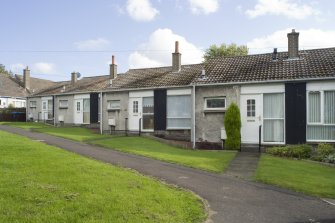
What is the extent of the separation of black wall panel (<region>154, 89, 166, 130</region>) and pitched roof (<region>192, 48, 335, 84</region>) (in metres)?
3.26

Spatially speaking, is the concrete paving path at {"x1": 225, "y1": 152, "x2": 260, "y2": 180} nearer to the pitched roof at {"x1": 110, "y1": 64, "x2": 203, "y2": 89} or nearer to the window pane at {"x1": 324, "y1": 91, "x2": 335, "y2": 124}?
the window pane at {"x1": 324, "y1": 91, "x2": 335, "y2": 124}

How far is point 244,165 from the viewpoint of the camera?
14289 mm

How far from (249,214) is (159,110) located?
16589 mm

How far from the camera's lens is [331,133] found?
17594mm

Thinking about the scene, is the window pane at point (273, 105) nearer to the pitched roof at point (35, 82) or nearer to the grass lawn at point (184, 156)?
the grass lawn at point (184, 156)

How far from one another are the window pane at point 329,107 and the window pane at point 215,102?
532cm

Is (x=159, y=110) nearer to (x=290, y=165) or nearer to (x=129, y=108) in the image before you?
(x=129, y=108)

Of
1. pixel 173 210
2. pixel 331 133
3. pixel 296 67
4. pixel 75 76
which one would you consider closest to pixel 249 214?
pixel 173 210

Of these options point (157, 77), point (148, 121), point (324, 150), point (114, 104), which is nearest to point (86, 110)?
point (114, 104)

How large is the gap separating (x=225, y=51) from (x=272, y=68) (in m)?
41.2

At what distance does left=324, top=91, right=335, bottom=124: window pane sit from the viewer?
17578 millimetres

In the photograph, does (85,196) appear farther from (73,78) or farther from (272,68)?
(73,78)

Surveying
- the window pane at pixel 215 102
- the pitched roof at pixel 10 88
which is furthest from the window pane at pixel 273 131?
the pitched roof at pixel 10 88

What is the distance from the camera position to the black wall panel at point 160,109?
934 inches
